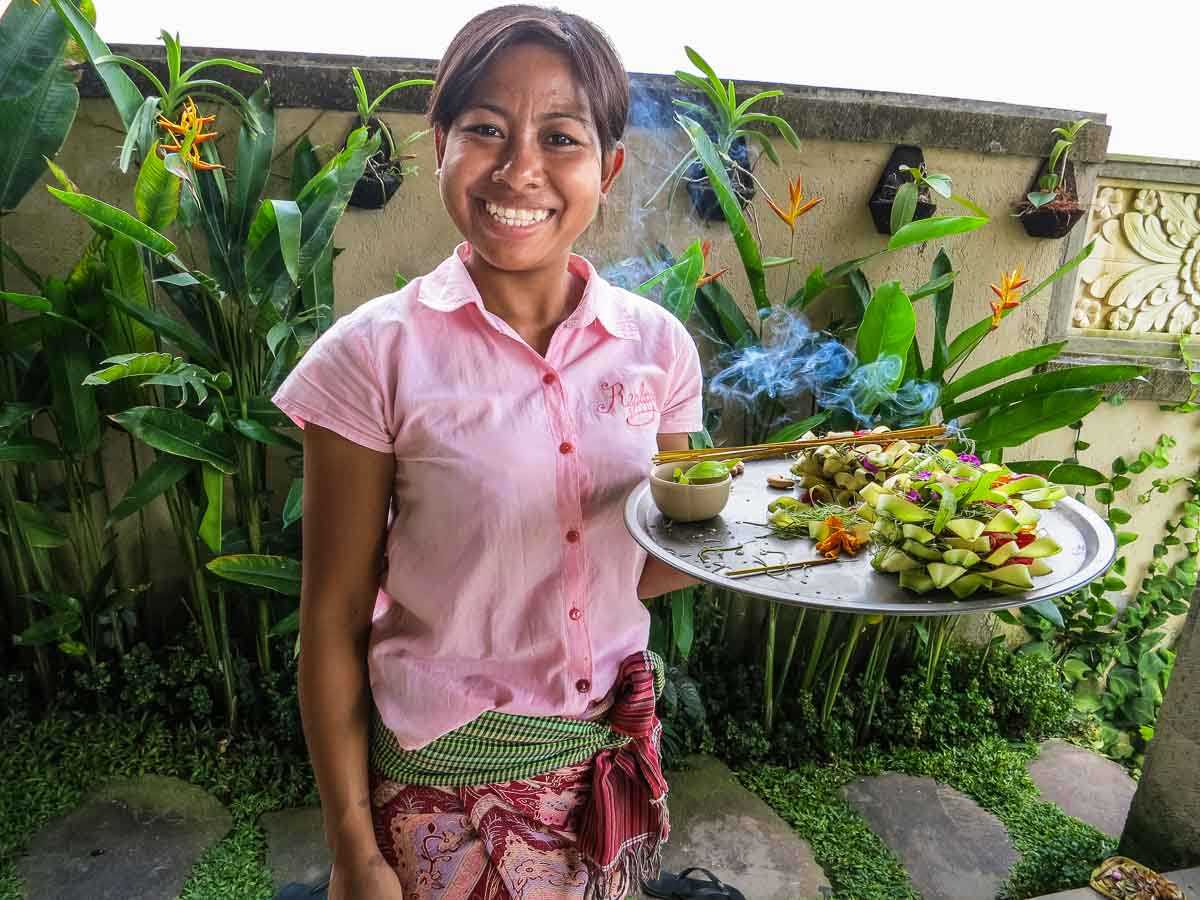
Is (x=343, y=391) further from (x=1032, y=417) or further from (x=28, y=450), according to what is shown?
(x=1032, y=417)

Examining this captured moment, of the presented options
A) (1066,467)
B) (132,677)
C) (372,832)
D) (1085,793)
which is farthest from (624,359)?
(1085,793)

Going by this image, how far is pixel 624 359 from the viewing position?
45.0 inches

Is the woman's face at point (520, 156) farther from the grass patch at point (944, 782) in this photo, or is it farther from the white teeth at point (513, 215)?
the grass patch at point (944, 782)

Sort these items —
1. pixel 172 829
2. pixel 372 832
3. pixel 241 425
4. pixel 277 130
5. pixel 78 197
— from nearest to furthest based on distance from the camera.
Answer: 1. pixel 372 832
2. pixel 78 197
3. pixel 241 425
4. pixel 172 829
5. pixel 277 130

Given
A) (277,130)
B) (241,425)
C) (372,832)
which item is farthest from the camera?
(277,130)

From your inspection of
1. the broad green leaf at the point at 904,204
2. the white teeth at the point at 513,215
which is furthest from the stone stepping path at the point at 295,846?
the broad green leaf at the point at 904,204

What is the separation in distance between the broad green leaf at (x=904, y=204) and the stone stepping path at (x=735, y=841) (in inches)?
76.2

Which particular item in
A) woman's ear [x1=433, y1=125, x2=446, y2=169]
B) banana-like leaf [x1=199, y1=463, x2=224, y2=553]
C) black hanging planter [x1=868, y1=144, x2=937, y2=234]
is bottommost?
banana-like leaf [x1=199, y1=463, x2=224, y2=553]

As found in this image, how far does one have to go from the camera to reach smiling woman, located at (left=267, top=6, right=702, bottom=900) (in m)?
0.99

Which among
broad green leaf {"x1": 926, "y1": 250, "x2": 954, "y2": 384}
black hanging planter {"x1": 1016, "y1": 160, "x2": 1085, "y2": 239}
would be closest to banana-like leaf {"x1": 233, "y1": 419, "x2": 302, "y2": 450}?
broad green leaf {"x1": 926, "y1": 250, "x2": 954, "y2": 384}

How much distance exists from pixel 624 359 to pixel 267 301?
1506 mm

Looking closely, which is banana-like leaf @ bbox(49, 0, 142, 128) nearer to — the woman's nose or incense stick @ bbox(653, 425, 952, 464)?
→ the woman's nose

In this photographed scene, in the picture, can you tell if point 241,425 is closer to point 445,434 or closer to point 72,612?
point 72,612

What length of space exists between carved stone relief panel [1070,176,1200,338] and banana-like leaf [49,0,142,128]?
3.09 metres
